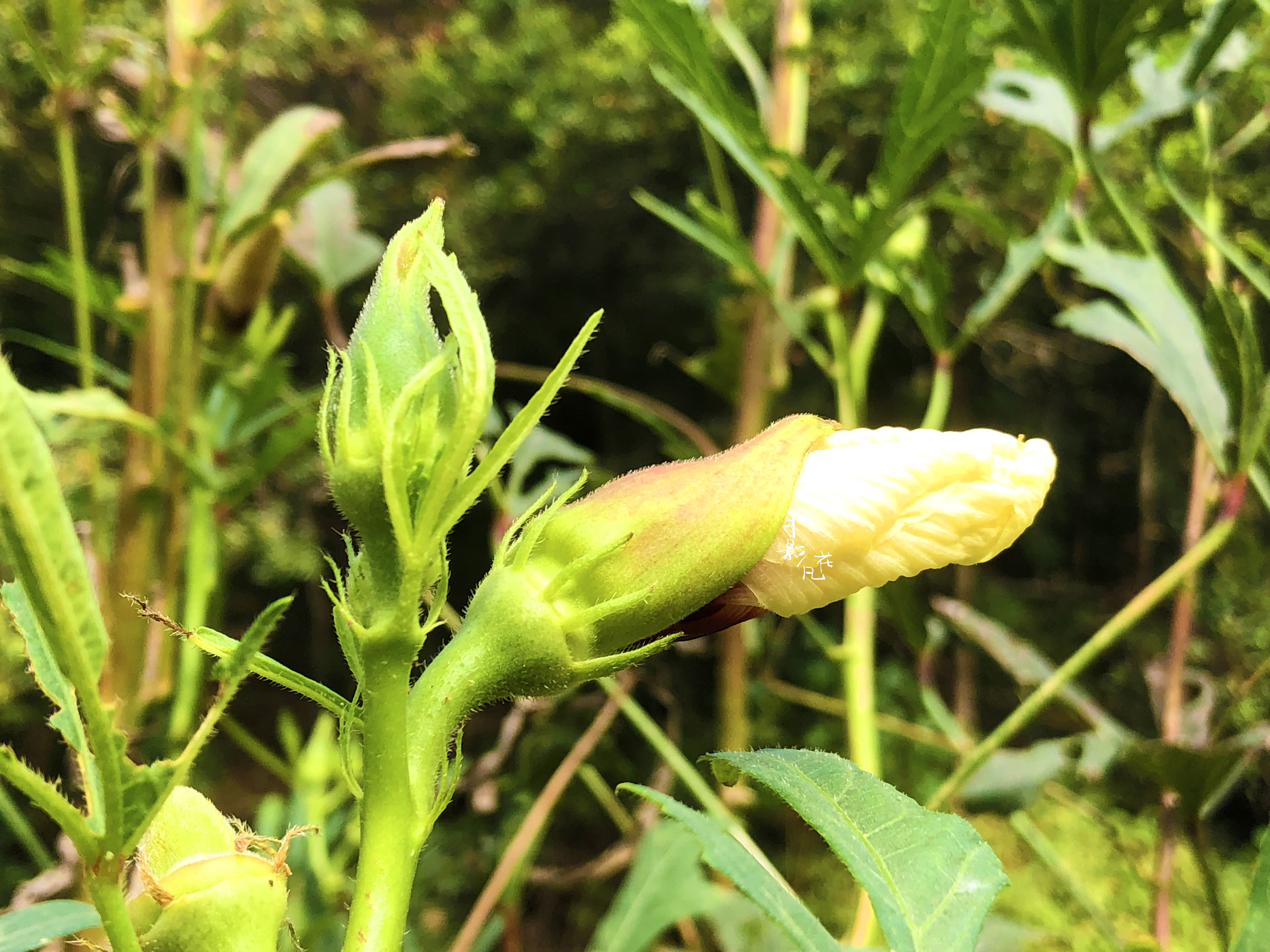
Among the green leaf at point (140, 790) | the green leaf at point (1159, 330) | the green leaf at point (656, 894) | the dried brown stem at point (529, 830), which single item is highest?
the green leaf at point (1159, 330)

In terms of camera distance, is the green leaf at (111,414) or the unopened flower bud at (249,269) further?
the unopened flower bud at (249,269)

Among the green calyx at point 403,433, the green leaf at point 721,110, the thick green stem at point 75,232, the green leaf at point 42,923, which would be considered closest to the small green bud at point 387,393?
the green calyx at point 403,433

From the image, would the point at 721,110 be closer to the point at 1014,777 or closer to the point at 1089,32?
the point at 1089,32

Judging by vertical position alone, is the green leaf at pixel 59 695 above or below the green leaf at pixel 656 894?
above

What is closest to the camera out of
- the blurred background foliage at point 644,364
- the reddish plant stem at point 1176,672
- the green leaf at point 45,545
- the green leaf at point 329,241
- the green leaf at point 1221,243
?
the green leaf at point 45,545

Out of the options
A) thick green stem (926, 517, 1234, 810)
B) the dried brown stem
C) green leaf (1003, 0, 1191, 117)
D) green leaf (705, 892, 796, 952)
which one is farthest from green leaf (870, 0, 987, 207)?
green leaf (705, 892, 796, 952)

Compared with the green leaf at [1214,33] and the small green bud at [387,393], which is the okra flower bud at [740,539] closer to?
the small green bud at [387,393]
